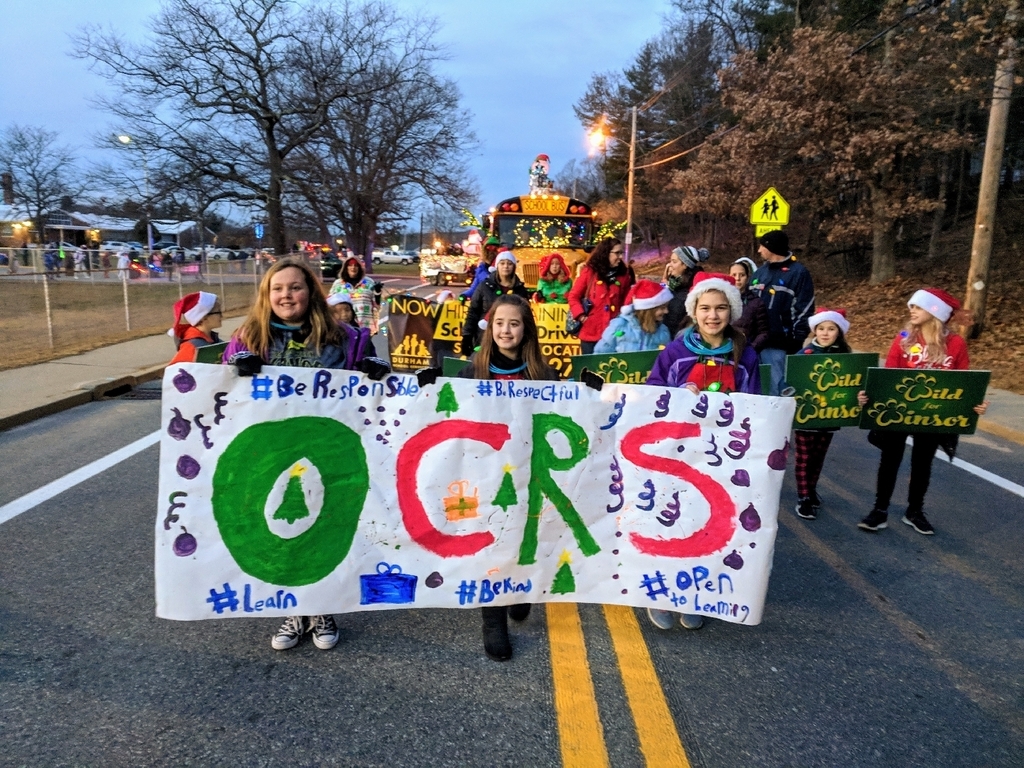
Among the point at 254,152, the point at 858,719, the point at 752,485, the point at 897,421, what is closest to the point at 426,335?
the point at 897,421

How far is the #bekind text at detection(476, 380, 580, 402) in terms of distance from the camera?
3.26m

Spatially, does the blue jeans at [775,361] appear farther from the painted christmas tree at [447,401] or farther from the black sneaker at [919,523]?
the painted christmas tree at [447,401]

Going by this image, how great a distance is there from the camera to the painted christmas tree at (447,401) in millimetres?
3223

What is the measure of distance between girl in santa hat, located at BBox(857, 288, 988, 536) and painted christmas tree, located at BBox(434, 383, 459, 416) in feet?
9.56

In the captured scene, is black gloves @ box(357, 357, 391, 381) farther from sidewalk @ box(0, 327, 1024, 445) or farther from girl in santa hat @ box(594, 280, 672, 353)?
sidewalk @ box(0, 327, 1024, 445)

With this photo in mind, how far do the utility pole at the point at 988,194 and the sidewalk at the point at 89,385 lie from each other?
293 centimetres

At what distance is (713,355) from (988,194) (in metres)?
11.4

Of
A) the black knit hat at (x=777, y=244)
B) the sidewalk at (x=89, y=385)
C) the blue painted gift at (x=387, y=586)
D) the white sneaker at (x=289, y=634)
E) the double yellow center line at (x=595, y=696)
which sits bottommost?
the double yellow center line at (x=595, y=696)

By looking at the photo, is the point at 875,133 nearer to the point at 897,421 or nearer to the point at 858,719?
the point at 897,421

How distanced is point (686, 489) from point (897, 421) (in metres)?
2.26

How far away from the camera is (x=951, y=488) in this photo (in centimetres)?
610

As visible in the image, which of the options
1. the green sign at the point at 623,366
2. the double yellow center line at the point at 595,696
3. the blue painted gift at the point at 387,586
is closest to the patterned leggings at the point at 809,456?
the green sign at the point at 623,366

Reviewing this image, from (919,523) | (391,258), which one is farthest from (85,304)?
(391,258)

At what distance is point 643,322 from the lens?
5406 mm
